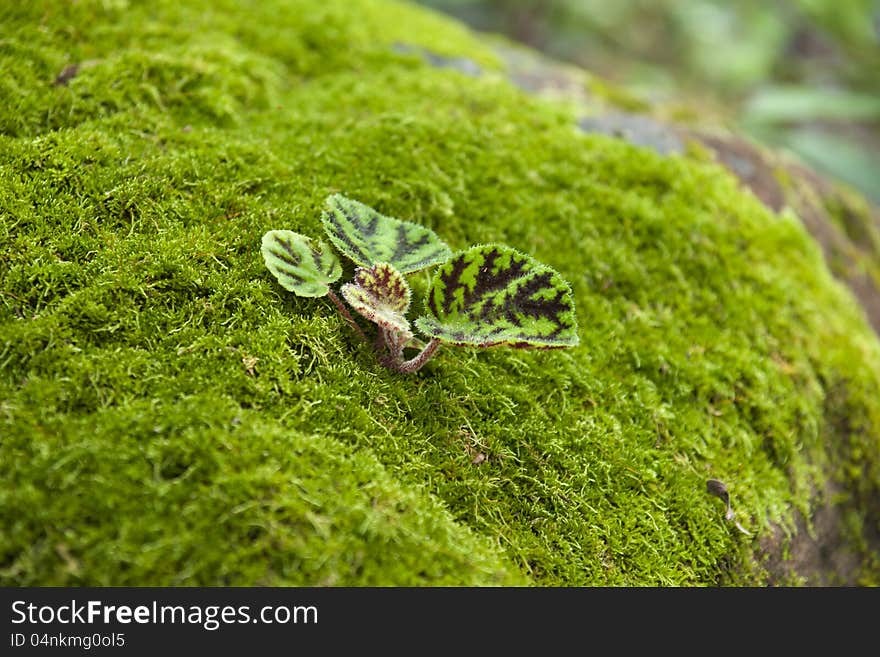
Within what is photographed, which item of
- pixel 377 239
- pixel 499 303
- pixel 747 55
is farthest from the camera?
pixel 747 55

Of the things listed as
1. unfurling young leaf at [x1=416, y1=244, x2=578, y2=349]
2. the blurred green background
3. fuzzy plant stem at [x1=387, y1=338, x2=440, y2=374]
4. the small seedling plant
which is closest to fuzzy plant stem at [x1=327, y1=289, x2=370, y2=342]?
the small seedling plant

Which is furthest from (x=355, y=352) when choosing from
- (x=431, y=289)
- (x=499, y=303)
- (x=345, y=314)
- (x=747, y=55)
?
(x=747, y=55)

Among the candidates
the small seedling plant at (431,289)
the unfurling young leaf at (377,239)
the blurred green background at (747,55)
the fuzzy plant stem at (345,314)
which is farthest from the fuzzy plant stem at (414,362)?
the blurred green background at (747,55)

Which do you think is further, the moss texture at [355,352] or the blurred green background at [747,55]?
the blurred green background at [747,55]

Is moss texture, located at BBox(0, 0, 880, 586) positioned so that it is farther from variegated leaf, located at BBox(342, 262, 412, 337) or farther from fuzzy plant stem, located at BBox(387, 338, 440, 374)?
variegated leaf, located at BBox(342, 262, 412, 337)

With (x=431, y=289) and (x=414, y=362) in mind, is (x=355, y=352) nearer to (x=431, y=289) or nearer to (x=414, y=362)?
(x=414, y=362)

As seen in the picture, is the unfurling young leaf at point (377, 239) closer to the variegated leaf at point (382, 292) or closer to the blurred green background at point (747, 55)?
the variegated leaf at point (382, 292)
